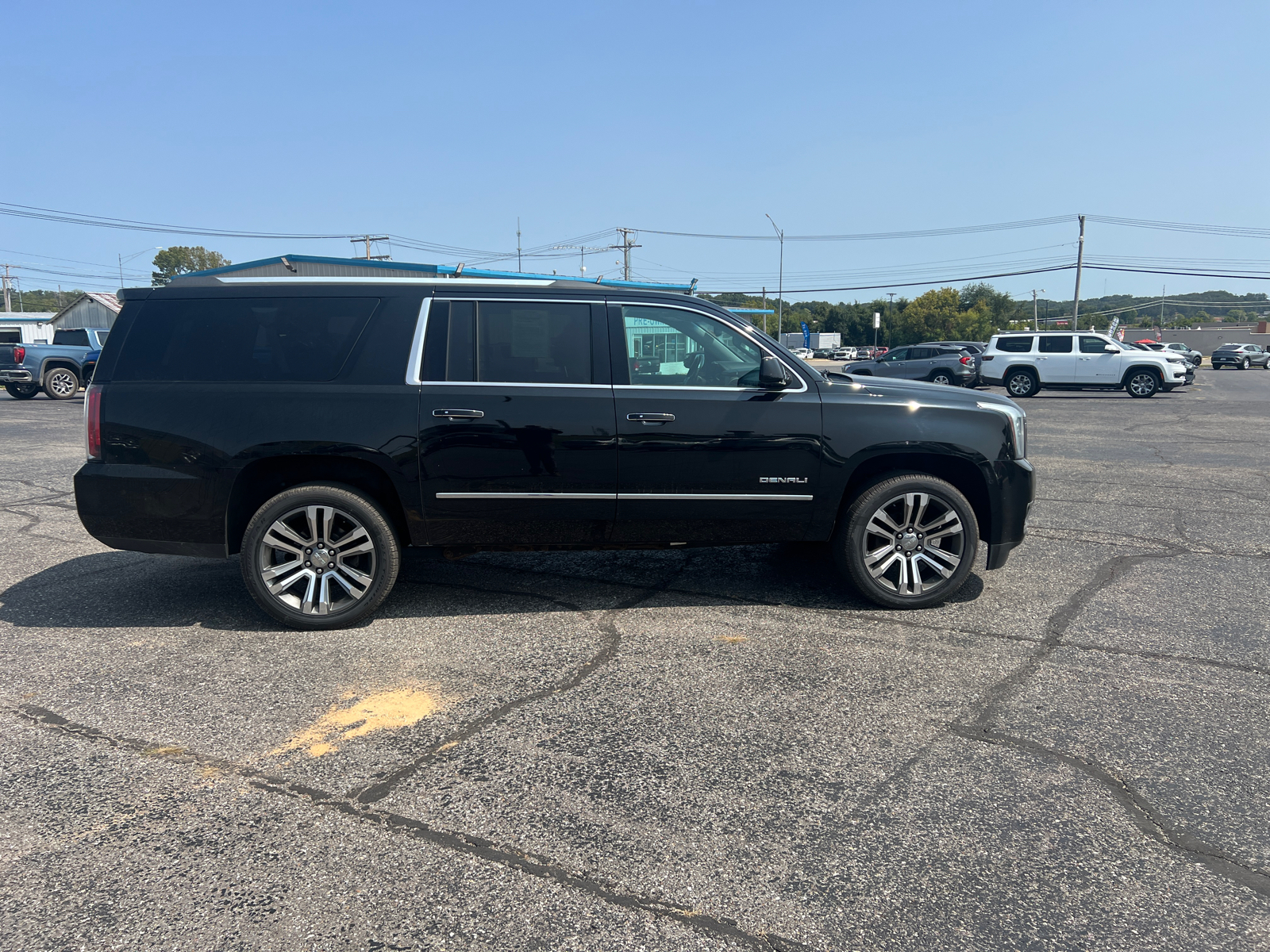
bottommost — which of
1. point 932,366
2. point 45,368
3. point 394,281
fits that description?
point 45,368

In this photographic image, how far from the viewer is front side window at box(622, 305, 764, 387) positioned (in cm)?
495

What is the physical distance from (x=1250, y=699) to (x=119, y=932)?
4.43m

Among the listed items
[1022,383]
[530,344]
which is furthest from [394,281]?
[1022,383]

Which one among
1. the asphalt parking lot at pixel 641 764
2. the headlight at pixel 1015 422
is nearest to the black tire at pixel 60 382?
the asphalt parking lot at pixel 641 764

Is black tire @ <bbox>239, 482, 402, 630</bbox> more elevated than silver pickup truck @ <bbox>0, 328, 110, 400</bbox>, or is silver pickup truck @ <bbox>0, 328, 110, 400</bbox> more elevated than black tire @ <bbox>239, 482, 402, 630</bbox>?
silver pickup truck @ <bbox>0, 328, 110, 400</bbox>

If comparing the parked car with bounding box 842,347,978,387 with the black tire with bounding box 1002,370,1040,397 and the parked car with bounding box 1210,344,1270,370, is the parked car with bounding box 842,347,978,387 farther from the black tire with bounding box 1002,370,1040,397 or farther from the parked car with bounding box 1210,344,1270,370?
the parked car with bounding box 1210,344,1270,370

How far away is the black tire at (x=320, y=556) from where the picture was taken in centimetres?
477

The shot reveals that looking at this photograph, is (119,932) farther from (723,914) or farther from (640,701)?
(640,701)

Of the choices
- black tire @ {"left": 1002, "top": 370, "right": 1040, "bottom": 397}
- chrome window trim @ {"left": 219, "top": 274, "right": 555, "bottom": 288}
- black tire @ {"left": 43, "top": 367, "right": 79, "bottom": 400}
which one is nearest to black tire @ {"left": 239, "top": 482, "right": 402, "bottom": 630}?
chrome window trim @ {"left": 219, "top": 274, "right": 555, "bottom": 288}

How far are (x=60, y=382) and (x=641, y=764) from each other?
82.7 feet

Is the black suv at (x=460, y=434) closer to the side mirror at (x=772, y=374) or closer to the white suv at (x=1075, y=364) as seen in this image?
the side mirror at (x=772, y=374)

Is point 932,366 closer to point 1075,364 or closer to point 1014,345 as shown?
point 1014,345

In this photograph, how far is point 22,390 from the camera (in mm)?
23031

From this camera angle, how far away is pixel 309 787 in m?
3.14
